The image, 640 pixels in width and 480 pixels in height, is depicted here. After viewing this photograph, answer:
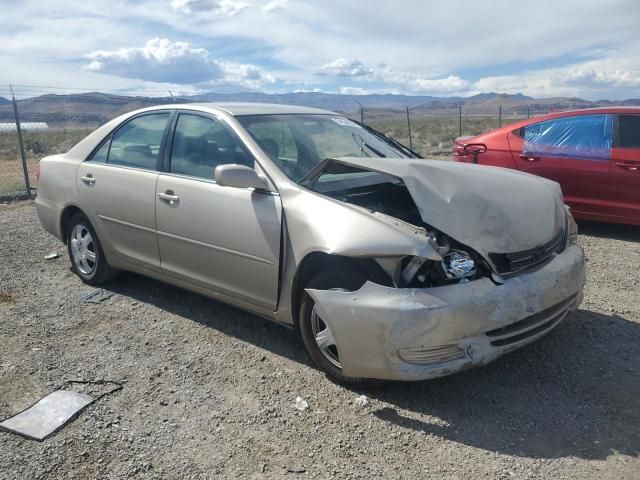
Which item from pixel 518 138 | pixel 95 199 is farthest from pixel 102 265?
pixel 518 138

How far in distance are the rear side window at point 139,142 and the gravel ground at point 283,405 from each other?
1.21 m

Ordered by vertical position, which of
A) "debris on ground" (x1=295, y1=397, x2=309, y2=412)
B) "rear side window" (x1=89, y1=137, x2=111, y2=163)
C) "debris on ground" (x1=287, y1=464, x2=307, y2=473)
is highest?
"rear side window" (x1=89, y1=137, x2=111, y2=163)

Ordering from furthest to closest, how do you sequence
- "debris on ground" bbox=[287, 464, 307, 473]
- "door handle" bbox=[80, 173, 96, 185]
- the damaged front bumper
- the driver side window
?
"door handle" bbox=[80, 173, 96, 185] → the driver side window → the damaged front bumper → "debris on ground" bbox=[287, 464, 307, 473]

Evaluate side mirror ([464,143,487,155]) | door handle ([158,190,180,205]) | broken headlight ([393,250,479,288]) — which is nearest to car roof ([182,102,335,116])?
door handle ([158,190,180,205])

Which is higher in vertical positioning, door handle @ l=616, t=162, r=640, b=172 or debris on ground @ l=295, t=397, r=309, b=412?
door handle @ l=616, t=162, r=640, b=172

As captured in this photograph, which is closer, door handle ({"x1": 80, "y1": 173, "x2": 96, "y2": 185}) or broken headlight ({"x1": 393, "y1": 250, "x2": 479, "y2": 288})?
broken headlight ({"x1": 393, "y1": 250, "x2": 479, "y2": 288})

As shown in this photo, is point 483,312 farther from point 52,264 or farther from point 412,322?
point 52,264

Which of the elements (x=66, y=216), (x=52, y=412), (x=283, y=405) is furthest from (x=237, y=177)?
(x=66, y=216)

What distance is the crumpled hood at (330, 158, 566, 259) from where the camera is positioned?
10.3ft

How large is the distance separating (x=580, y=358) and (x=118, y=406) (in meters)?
2.85

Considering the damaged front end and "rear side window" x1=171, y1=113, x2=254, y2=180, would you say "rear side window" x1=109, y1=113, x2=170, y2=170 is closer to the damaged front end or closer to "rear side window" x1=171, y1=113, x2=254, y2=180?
"rear side window" x1=171, y1=113, x2=254, y2=180

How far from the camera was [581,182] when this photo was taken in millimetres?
6543

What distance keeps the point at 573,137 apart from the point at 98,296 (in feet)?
18.0

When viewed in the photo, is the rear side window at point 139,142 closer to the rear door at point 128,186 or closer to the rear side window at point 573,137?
the rear door at point 128,186
